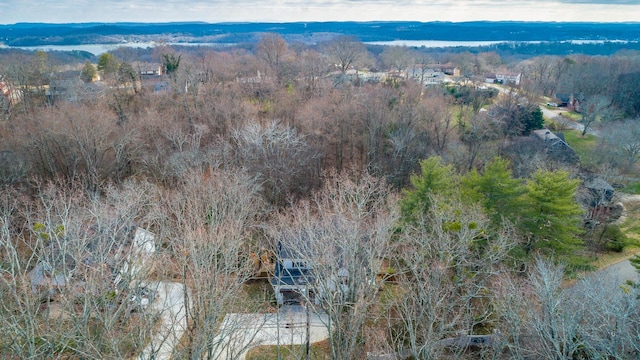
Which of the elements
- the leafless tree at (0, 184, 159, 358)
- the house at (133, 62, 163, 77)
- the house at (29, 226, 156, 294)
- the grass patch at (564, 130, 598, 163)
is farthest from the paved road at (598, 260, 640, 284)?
the house at (133, 62, 163, 77)

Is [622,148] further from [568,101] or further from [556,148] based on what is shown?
[568,101]

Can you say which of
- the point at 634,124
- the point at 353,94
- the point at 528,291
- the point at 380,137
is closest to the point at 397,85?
the point at 353,94

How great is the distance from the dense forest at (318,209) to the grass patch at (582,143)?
52cm

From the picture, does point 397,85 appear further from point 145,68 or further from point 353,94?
point 145,68

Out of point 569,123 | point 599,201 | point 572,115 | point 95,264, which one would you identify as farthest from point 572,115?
point 95,264

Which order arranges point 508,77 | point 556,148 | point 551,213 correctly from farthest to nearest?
point 508,77 < point 556,148 < point 551,213

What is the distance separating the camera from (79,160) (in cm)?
2469

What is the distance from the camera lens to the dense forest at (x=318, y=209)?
11.4 metres

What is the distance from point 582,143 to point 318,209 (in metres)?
31.6

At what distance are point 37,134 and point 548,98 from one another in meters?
58.9

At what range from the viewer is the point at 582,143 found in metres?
37.2

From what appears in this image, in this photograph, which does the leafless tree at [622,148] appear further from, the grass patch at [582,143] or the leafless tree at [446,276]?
the leafless tree at [446,276]

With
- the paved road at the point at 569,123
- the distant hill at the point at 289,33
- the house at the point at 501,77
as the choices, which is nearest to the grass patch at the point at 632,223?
Result: the paved road at the point at 569,123

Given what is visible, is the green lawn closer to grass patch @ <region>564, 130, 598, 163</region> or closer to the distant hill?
grass patch @ <region>564, 130, 598, 163</region>
